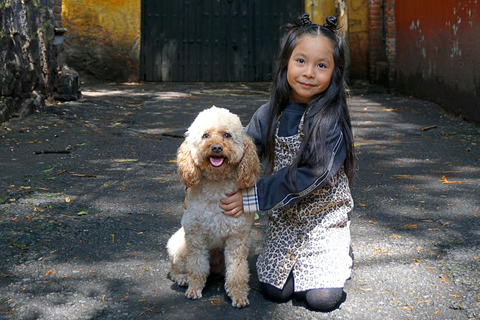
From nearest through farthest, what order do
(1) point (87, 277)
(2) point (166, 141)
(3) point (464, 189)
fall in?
(1) point (87, 277) < (3) point (464, 189) < (2) point (166, 141)

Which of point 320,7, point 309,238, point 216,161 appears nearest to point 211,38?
point 320,7

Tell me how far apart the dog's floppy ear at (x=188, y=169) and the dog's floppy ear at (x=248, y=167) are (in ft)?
0.65

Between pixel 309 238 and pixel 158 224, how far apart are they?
4.52 ft

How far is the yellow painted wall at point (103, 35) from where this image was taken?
11.8m

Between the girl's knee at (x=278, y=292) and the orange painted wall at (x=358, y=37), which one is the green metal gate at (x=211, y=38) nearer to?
the orange painted wall at (x=358, y=37)

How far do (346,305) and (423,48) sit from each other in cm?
759

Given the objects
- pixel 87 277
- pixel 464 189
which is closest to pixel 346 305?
pixel 87 277

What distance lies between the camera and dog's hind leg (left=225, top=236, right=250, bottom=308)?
2848 millimetres

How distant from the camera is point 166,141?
676cm

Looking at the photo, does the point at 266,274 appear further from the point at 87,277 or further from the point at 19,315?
the point at 19,315

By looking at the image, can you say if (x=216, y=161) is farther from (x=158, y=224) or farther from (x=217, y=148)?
(x=158, y=224)

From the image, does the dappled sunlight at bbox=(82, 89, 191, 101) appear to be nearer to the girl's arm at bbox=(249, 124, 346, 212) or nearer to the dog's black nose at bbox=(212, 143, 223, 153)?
the girl's arm at bbox=(249, 124, 346, 212)

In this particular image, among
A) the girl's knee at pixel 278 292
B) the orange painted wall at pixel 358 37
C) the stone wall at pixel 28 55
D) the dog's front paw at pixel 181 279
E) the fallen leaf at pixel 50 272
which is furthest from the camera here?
the orange painted wall at pixel 358 37

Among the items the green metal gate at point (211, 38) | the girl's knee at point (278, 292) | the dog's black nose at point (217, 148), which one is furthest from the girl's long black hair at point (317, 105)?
the green metal gate at point (211, 38)
